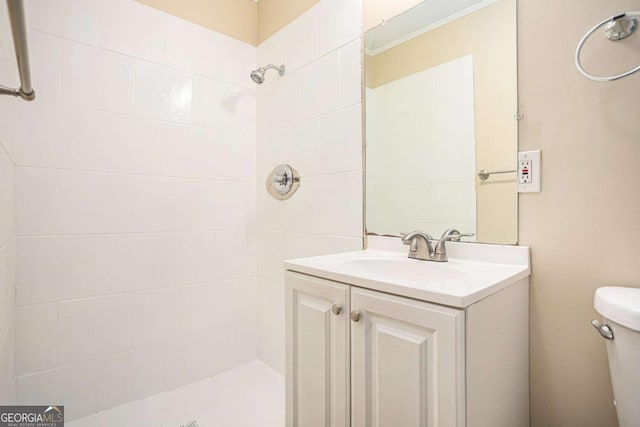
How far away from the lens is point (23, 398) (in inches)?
49.1

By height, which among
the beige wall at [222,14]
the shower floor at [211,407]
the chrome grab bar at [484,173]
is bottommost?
the shower floor at [211,407]

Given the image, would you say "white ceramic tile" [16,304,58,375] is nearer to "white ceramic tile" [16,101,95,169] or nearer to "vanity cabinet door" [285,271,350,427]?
"white ceramic tile" [16,101,95,169]

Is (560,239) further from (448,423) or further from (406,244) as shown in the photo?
(448,423)

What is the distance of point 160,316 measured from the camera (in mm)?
1599

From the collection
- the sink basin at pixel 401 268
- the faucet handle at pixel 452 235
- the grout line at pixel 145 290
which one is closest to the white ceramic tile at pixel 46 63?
the grout line at pixel 145 290

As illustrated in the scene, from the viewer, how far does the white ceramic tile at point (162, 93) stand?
1529mm

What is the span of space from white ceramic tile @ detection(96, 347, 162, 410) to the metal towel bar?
3.82 ft

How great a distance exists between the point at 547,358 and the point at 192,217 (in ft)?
5.32

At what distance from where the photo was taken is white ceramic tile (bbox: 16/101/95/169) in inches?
49.6

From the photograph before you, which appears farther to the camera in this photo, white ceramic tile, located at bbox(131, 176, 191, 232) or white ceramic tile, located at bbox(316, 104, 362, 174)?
white ceramic tile, located at bbox(131, 176, 191, 232)

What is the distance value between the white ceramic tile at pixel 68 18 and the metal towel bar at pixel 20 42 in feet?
2.20

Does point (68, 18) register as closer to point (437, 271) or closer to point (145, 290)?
point (145, 290)

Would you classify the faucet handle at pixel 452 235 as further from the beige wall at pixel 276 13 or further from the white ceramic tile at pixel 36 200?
the white ceramic tile at pixel 36 200

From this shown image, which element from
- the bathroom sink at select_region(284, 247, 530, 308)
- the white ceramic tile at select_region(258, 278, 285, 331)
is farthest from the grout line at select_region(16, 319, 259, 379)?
the bathroom sink at select_region(284, 247, 530, 308)
